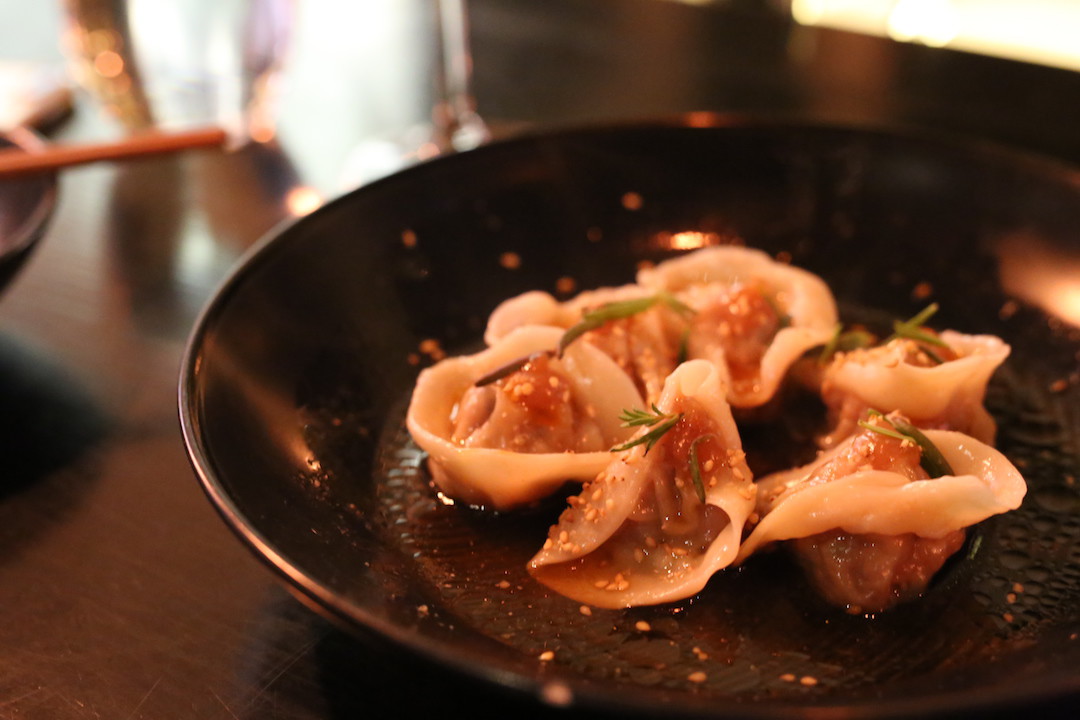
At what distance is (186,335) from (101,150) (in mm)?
492

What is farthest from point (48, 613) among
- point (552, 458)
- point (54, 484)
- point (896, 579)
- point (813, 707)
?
point (896, 579)

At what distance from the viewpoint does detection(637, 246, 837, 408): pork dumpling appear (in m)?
2.01

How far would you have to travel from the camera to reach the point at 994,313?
217 cm

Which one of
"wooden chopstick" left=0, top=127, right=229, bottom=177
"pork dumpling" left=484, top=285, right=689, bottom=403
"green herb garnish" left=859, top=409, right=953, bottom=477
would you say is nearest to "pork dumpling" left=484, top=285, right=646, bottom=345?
"pork dumpling" left=484, top=285, right=689, bottom=403

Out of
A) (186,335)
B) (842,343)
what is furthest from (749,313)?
(186,335)

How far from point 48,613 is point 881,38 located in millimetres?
3070

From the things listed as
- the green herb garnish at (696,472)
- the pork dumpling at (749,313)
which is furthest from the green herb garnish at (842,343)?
the green herb garnish at (696,472)

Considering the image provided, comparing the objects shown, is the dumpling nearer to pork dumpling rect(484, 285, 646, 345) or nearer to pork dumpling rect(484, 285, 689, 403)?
pork dumpling rect(484, 285, 689, 403)

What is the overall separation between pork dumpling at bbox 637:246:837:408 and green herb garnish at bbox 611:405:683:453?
33 centimetres

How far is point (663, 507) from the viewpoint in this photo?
5.53 ft

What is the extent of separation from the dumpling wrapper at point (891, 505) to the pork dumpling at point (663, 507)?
0.07 metres

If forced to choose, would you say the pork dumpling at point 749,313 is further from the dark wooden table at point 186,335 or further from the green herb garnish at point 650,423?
the dark wooden table at point 186,335

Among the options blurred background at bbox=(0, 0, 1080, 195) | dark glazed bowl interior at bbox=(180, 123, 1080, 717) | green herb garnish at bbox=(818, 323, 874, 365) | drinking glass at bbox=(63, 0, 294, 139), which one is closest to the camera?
dark glazed bowl interior at bbox=(180, 123, 1080, 717)

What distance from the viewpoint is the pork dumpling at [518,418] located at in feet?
5.61
